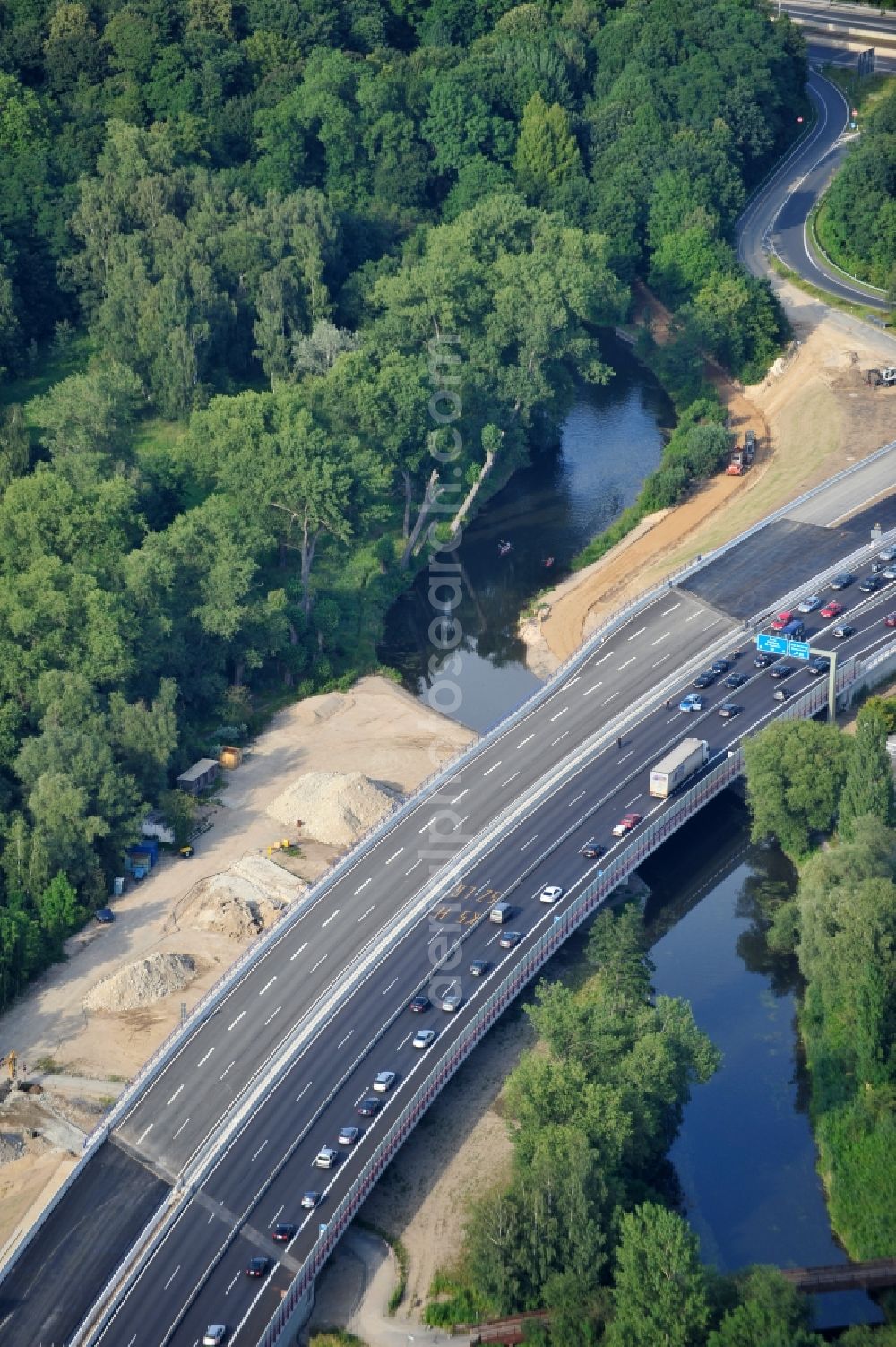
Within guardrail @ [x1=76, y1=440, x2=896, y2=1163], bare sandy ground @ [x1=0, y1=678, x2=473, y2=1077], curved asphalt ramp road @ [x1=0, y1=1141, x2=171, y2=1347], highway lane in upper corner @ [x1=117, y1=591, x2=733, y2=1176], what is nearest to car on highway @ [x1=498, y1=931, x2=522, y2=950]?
highway lane in upper corner @ [x1=117, y1=591, x2=733, y2=1176]

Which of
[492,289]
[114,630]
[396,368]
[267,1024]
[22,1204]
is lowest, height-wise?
[22,1204]

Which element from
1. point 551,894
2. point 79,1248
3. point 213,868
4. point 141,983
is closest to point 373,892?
point 551,894

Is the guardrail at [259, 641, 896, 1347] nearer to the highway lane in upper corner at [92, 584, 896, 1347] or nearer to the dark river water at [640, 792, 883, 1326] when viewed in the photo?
the highway lane in upper corner at [92, 584, 896, 1347]

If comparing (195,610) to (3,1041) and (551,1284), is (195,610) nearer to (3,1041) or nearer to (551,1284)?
(3,1041)

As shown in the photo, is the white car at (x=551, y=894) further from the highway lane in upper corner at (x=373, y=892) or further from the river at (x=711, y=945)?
the river at (x=711, y=945)

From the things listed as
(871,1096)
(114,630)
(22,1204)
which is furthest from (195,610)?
(871,1096)
